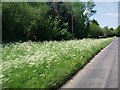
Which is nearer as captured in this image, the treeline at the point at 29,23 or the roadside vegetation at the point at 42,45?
the roadside vegetation at the point at 42,45

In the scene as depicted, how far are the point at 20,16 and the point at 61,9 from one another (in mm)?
26024

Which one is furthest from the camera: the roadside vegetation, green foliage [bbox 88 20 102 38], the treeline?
green foliage [bbox 88 20 102 38]

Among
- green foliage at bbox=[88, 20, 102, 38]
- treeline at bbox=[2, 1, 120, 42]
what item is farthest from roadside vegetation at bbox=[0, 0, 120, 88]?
green foliage at bbox=[88, 20, 102, 38]

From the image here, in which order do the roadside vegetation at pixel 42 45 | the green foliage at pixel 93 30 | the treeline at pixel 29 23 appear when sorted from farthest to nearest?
the green foliage at pixel 93 30
the treeline at pixel 29 23
the roadside vegetation at pixel 42 45

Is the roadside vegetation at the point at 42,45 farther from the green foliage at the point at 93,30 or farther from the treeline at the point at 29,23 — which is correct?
the green foliage at the point at 93,30

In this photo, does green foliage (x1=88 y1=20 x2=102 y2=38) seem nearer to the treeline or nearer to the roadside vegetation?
the roadside vegetation

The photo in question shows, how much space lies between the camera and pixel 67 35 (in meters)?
57.1

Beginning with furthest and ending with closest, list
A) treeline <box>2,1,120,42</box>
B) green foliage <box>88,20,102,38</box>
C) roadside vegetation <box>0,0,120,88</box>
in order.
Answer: green foliage <box>88,20,102,38</box>
treeline <box>2,1,120,42</box>
roadside vegetation <box>0,0,120,88</box>

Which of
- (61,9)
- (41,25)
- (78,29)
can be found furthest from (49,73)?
(78,29)

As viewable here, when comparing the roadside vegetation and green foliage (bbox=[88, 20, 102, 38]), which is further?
green foliage (bbox=[88, 20, 102, 38])

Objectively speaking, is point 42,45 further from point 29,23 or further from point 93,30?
point 93,30

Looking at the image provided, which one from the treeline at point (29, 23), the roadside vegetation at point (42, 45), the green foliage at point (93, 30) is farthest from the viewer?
the green foliage at point (93, 30)

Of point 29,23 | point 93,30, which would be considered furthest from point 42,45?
point 93,30

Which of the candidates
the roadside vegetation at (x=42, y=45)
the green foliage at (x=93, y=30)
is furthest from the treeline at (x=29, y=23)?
the green foliage at (x=93, y=30)
